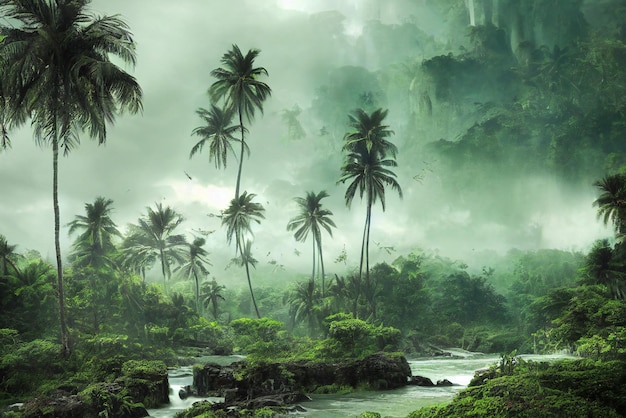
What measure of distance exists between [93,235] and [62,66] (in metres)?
15.2

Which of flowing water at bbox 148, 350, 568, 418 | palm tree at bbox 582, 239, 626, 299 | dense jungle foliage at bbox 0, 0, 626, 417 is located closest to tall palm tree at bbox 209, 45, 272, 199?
dense jungle foliage at bbox 0, 0, 626, 417

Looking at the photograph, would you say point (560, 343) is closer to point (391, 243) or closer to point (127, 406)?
point (127, 406)

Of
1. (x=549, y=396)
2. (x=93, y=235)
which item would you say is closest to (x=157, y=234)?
(x=93, y=235)

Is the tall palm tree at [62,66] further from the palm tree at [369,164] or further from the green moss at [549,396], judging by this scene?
the palm tree at [369,164]

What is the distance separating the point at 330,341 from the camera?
58.7 feet

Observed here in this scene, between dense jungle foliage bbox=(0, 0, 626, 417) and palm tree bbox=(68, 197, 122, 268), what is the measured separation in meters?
0.11

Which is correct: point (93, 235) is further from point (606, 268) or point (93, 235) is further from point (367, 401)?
point (606, 268)

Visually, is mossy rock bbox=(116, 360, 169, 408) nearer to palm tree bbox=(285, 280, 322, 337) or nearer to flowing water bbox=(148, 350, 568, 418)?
flowing water bbox=(148, 350, 568, 418)

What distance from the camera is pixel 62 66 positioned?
15.4m

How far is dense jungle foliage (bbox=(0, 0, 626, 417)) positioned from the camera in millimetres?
14617

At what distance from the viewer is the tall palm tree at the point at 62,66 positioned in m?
14.8

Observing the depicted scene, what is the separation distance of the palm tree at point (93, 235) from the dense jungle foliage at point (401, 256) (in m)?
0.11

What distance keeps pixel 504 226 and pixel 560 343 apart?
36361mm

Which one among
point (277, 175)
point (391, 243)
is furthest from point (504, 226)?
point (277, 175)
